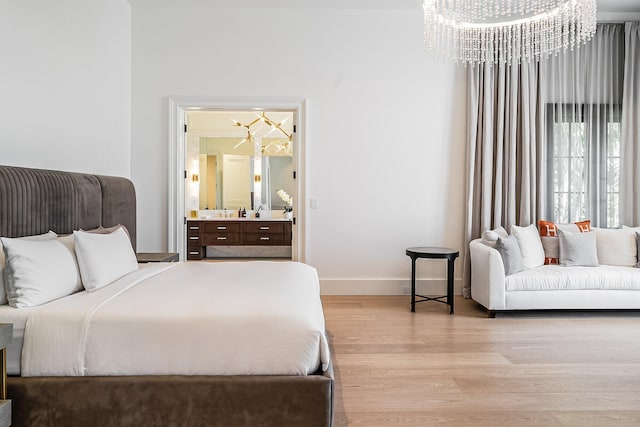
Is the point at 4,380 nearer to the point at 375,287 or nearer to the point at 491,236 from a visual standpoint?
the point at 375,287

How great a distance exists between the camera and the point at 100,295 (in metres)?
2.36

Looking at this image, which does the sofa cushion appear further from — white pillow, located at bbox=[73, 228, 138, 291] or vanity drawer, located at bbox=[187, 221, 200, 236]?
vanity drawer, located at bbox=[187, 221, 200, 236]

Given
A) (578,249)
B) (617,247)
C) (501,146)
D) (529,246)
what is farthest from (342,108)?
(617,247)

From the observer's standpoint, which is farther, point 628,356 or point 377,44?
point 377,44

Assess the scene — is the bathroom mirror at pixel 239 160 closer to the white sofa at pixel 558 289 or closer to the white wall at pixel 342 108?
the white wall at pixel 342 108

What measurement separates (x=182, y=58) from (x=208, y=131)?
3.48m

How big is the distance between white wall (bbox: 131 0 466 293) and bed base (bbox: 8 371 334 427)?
3084 millimetres

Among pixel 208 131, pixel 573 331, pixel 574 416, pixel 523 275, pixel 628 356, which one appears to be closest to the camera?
pixel 574 416

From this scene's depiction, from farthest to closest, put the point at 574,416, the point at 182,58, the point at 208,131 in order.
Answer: the point at 208,131 → the point at 182,58 → the point at 574,416

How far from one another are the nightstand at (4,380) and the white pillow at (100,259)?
0.66 metres

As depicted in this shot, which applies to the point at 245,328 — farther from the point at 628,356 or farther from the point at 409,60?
the point at 409,60

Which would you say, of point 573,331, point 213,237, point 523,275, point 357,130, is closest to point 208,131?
point 213,237

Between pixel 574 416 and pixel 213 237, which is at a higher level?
pixel 213 237

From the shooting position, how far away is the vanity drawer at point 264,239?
25.6 ft
